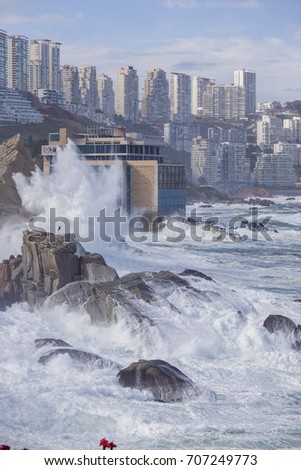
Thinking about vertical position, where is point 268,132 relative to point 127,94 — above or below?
below

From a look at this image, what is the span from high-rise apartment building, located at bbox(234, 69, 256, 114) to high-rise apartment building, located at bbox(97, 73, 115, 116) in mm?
21991

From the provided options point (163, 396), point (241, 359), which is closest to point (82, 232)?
point (241, 359)

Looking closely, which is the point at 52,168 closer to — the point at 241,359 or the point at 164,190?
the point at 164,190

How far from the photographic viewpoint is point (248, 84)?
102 meters

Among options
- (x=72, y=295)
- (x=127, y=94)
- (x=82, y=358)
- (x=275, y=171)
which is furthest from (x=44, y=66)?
(x=82, y=358)

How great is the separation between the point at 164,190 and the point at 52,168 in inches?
144

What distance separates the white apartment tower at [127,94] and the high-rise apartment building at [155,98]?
55.4 inches

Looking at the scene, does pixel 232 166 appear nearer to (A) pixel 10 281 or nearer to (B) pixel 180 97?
(B) pixel 180 97

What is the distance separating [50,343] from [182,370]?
166 centimetres

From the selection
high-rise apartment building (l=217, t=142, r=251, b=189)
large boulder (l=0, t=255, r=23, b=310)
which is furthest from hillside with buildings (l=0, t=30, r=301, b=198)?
large boulder (l=0, t=255, r=23, b=310)

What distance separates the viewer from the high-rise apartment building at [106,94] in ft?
265

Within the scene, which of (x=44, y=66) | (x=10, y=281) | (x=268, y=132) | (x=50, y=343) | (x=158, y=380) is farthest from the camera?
(x=268, y=132)

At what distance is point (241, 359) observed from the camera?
1080cm

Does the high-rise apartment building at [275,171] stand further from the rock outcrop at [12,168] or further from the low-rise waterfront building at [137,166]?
the rock outcrop at [12,168]
